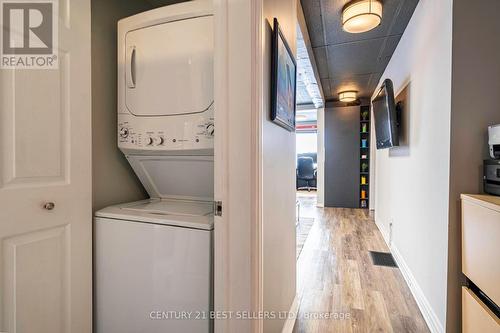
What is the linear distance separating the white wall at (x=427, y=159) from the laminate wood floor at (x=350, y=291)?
0.53 feet

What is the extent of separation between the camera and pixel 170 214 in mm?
1197

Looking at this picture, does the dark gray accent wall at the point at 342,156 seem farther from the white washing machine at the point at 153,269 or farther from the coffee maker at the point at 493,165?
the white washing machine at the point at 153,269

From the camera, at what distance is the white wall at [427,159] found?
60.7 inches

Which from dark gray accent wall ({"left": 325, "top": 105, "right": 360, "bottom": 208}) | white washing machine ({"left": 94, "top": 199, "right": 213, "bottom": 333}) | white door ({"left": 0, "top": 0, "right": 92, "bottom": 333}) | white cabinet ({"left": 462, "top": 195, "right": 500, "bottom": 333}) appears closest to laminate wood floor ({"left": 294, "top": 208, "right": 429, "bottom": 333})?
white cabinet ({"left": 462, "top": 195, "right": 500, "bottom": 333})

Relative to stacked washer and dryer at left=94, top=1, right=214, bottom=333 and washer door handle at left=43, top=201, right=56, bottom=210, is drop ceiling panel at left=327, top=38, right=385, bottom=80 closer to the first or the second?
stacked washer and dryer at left=94, top=1, right=214, bottom=333

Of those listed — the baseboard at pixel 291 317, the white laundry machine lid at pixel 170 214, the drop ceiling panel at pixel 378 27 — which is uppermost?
the drop ceiling panel at pixel 378 27

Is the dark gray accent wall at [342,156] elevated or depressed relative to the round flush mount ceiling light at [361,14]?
depressed

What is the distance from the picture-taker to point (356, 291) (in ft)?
7.19

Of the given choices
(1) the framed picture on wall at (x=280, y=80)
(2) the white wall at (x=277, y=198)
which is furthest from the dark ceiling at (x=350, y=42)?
(1) the framed picture on wall at (x=280, y=80)

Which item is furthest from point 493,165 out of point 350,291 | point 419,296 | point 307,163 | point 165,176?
point 307,163

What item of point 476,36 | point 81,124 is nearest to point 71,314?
point 81,124

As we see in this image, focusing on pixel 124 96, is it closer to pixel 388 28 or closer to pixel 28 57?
pixel 28 57

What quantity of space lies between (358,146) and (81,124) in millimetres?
5324

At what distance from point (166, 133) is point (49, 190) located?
0.55 metres
